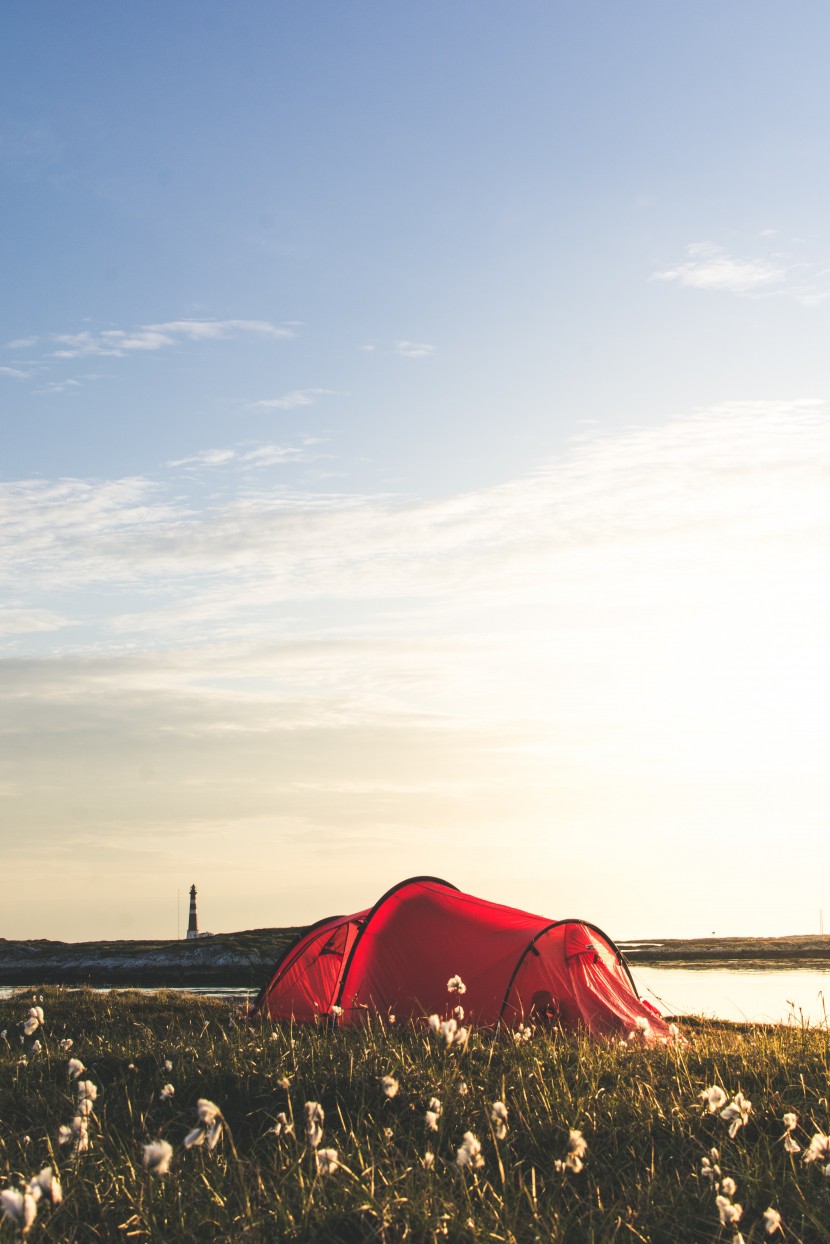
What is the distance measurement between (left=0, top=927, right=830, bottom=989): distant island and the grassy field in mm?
36518

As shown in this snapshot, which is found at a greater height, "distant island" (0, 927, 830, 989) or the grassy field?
the grassy field

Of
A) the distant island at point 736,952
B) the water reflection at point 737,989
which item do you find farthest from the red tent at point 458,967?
the distant island at point 736,952

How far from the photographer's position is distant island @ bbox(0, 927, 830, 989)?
2226 inches

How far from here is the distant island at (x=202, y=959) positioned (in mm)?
56531

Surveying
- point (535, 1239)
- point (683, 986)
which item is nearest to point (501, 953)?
point (535, 1239)

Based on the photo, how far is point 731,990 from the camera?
126 feet

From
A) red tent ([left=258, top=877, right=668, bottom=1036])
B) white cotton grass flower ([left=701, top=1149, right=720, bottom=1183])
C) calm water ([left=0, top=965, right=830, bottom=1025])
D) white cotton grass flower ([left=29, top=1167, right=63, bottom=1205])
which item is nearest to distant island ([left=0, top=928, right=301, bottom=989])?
calm water ([left=0, top=965, right=830, bottom=1025])

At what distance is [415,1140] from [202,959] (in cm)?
5808

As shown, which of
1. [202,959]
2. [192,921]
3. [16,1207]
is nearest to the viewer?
[16,1207]

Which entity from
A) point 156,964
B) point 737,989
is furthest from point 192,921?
point 737,989

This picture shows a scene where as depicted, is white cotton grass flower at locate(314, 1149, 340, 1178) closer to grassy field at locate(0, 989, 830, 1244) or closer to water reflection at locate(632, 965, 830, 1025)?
grassy field at locate(0, 989, 830, 1244)

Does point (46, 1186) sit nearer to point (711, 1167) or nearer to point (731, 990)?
point (711, 1167)

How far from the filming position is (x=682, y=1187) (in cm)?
778

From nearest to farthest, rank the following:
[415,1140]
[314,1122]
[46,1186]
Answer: [46,1186] < [314,1122] < [415,1140]
